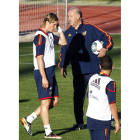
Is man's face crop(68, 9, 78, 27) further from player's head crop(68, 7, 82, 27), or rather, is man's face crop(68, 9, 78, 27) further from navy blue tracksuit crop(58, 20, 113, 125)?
navy blue tracksuit crop(58, 20, 113, 125)

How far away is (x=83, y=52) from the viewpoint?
8586mm

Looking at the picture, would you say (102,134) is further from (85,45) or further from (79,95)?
(85,45)

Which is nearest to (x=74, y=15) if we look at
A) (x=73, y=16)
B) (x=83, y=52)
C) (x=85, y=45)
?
(x=73, y=16)

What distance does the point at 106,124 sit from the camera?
609cm

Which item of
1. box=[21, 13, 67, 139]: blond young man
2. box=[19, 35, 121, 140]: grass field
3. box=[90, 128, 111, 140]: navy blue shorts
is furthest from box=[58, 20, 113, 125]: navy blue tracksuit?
box=[90, 128, 111, 140]: navy blue shorts

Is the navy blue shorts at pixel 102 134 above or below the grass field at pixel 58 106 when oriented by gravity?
above

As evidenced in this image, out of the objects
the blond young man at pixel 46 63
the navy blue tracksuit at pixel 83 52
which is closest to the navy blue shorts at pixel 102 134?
the blond young man at pixel 46 63

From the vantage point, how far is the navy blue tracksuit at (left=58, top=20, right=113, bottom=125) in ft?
28.0

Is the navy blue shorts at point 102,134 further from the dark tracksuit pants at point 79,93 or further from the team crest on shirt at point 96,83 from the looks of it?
the dark tracksuit pants at point 79,93

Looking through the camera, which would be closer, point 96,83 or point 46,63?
point 96,83

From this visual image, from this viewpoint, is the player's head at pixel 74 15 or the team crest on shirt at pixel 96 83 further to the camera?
the player's head at pixel 74 15

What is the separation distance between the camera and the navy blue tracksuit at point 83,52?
8.52 m

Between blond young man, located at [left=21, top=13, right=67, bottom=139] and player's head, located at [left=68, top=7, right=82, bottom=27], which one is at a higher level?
player's head, located at [left=68, top=7, right=82, bottom=27]
